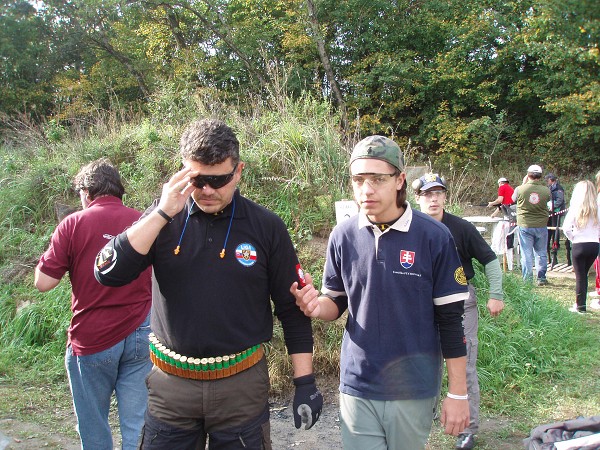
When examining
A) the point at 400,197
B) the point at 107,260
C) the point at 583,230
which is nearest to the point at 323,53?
the point at 583,230

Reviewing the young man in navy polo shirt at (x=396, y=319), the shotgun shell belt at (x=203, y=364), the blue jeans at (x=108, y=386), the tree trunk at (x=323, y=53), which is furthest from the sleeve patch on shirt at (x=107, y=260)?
the tree trunk at (x=323, y=53)

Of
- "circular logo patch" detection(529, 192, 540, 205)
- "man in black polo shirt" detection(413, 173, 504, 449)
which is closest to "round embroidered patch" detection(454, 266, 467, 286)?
"man in black polo shirt" detection(413, 173, 504, 449)

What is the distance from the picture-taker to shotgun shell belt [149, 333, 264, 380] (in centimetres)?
230

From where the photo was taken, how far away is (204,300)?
2.28 meters

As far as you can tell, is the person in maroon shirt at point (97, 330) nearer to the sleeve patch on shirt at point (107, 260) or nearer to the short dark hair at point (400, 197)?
the sleeve patch on shirt at point (107, 260)

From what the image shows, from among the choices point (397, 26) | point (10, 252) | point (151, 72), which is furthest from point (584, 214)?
point (151, 72)

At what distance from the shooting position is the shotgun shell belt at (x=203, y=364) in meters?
2.30

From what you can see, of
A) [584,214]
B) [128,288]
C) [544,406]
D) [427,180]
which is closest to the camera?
[128,288]

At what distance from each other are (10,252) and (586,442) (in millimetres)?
7397

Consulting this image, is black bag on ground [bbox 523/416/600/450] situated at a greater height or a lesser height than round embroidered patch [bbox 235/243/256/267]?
lesser

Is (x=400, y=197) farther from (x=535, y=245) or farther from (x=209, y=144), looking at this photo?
(x=535, y=245)

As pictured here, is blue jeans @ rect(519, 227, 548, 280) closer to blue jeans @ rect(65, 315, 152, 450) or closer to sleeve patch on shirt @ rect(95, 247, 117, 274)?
blue jeans @ rect(65, 315, 152, 450)

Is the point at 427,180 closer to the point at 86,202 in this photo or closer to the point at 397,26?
the point at 86,202

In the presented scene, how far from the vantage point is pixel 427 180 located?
13.3ft
